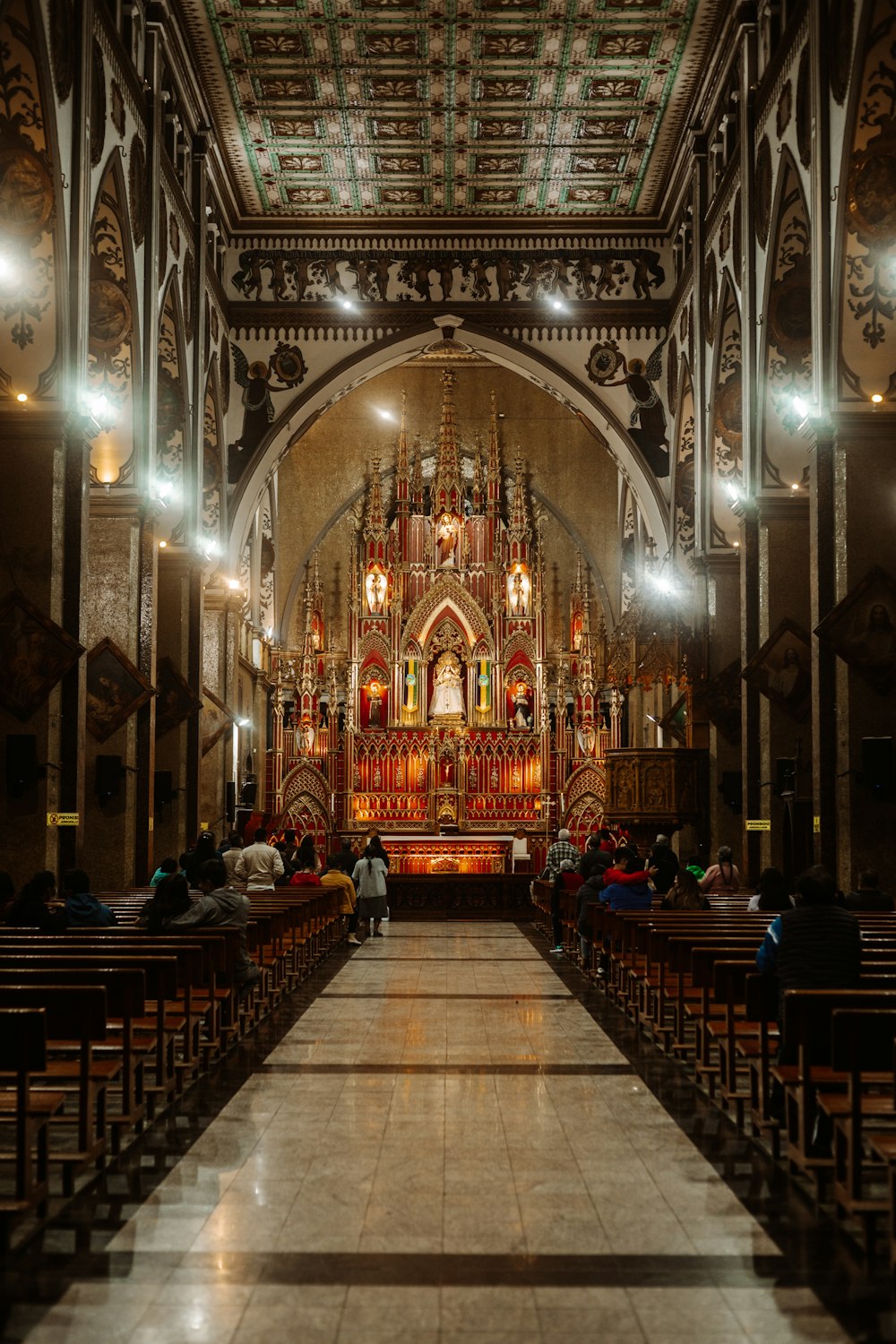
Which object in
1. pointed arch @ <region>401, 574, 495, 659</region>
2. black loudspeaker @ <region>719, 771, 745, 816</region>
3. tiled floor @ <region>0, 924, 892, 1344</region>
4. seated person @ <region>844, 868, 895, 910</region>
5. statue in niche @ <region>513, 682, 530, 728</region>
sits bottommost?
tiled floor @ <region>0, 924, 892, 1344</region>

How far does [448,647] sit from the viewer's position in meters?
33.0

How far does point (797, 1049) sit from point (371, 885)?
13.9 m

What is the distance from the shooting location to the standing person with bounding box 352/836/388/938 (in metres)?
19.7

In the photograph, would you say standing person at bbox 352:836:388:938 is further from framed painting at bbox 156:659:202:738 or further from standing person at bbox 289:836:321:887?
framed painting at bbox 156:659:202:738

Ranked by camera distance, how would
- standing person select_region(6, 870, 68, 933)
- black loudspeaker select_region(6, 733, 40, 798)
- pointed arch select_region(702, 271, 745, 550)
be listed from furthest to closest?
pointed arch select_region(702, 271, 745, 550), black loudspeaker select_region(6, 733, 40, 798), standing person select_region(6, 870, 68, 933)

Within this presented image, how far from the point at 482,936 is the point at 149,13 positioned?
13.4m

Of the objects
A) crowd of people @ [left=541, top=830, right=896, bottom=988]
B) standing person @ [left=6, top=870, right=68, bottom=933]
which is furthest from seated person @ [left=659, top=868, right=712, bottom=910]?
standing person @ [left=6, top=870, right=68, bottom=933]

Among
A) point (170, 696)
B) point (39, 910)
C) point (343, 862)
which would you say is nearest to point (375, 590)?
point (170, 696)

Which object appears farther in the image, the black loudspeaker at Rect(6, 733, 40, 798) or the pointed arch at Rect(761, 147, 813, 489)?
the pointed arch at Rect(761, 147, 813, 489)

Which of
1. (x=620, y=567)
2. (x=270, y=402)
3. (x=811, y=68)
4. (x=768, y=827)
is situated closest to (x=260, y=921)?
(x=768, y=827)

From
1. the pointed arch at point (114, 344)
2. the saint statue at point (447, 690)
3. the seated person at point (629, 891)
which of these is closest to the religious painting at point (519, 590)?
the saint statue at point (447, 690)

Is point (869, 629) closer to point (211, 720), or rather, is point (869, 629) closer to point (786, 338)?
point (786, 338)

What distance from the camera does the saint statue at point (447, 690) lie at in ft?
106

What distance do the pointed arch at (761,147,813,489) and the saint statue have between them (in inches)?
591
